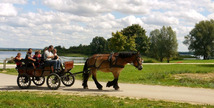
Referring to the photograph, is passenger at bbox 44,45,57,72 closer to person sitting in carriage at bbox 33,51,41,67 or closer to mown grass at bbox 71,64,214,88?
person sitting in carriage at bbox 33,51,41,67

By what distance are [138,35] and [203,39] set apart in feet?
68.2

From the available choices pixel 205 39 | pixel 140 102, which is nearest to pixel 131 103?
pixel 140 102

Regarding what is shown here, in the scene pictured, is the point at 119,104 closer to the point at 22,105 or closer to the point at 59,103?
the point at 59,103

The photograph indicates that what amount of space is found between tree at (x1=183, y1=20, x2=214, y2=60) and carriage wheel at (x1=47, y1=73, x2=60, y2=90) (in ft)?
224

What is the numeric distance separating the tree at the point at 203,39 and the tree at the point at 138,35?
17288mm

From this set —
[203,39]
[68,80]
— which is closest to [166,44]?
[203,39]

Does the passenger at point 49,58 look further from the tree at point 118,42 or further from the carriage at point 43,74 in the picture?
the tree at point 118,42

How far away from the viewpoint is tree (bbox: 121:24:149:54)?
6700cm

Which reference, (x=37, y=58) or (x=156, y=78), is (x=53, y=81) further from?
(x=156, y=78)

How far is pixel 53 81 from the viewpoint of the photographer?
40.0ft

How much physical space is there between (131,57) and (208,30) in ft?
229

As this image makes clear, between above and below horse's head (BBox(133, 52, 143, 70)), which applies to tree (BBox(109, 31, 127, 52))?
above

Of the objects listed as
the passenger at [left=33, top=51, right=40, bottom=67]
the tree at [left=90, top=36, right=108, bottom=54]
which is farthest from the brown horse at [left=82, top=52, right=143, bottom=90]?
the tree at [left=90, top=36, right=108, bottom=54]

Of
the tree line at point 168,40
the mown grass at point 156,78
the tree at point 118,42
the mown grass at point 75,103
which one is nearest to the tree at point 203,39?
the tree line at point 168,40
